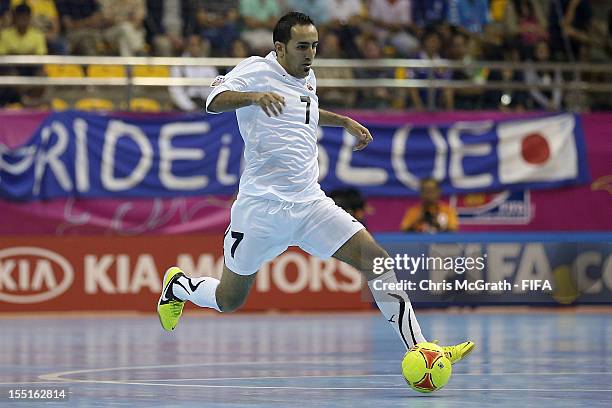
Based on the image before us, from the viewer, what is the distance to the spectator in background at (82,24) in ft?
68.8

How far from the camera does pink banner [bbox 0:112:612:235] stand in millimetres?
20031

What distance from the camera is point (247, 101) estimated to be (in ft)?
29.2

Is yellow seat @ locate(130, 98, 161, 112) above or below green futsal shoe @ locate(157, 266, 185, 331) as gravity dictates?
above

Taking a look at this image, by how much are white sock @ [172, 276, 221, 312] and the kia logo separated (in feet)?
27.3

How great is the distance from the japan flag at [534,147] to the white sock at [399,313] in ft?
41.2

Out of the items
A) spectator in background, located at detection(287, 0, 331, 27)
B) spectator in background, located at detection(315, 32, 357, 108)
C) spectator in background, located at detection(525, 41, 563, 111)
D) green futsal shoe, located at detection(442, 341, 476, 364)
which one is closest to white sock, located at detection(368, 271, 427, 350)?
green futsal shoe, located at detection(442, 341, 476, 364)

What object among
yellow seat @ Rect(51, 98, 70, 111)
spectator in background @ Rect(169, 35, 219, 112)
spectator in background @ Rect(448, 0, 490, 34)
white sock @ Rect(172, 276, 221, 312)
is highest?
spectator in background @ Rect(448, 0, 490, 34)

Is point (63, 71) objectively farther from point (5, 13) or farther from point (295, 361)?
point (295, 361)

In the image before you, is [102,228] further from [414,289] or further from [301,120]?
[301,120]

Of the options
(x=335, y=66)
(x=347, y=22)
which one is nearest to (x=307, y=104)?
(x=335, y=66)

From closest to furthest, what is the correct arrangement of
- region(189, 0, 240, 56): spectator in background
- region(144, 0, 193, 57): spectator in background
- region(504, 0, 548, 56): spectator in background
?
region(144, 0, 193, 57): spectator in background → region(189, 0, 240, 56): spectator in background → region(504, 0, 548, 56): spectator in background

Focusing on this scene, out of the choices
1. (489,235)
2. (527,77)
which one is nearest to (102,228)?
(489,235)

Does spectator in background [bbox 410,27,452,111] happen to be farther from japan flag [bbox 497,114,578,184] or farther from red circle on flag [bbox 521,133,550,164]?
red circle on flag [bbox 521,133,550,164]

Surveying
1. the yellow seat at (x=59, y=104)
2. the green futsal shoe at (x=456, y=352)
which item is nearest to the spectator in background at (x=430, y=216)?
the yellow seat at (x=59, y=104)
